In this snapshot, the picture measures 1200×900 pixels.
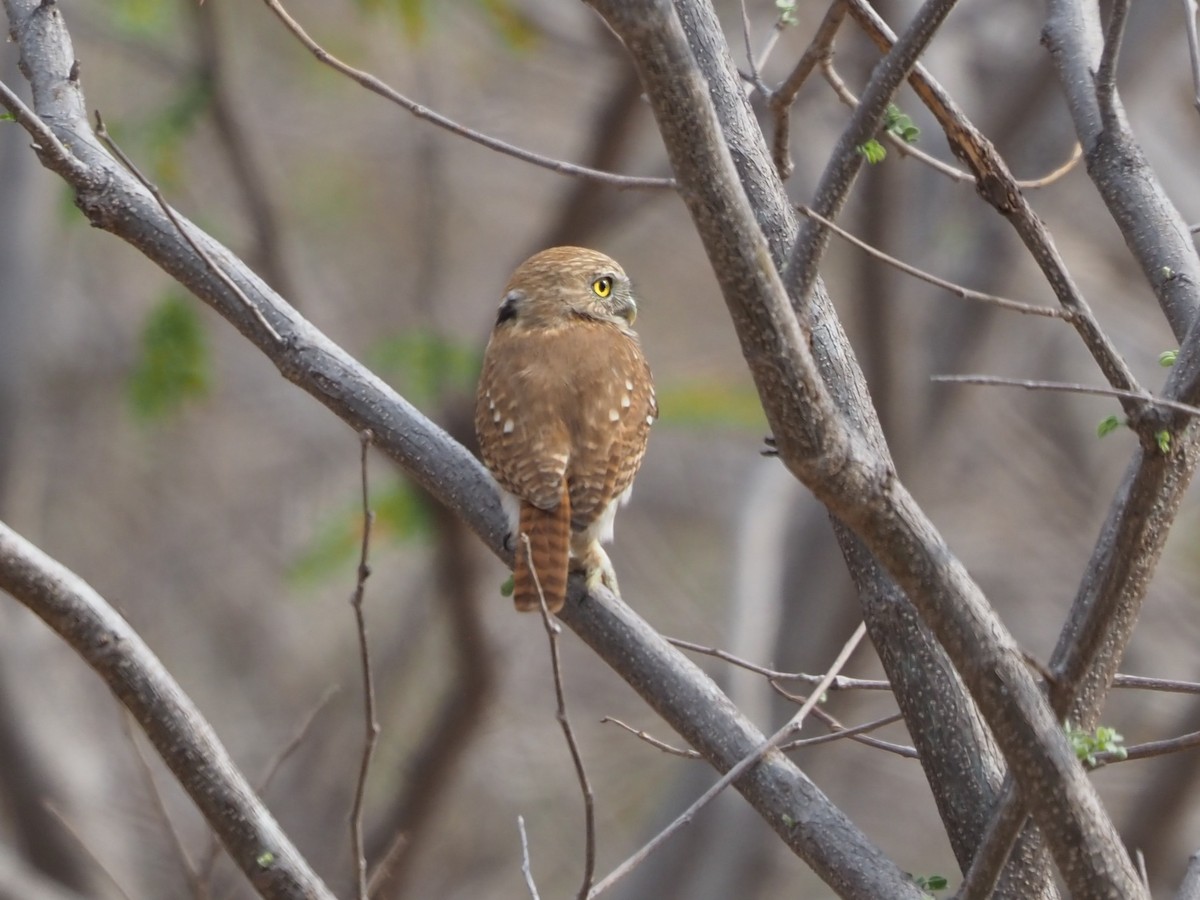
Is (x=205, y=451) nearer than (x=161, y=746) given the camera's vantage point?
No

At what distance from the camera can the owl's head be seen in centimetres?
436

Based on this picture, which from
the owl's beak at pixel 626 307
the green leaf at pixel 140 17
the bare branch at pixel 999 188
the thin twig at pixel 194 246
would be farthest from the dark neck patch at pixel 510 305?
the green leaf at pixel 140 17

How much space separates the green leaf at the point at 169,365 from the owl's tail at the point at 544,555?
252 cm

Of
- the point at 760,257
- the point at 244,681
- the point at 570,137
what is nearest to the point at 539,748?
the point at 244,681

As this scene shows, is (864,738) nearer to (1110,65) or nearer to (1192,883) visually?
(1192,883)

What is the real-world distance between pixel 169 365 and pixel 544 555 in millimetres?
2749

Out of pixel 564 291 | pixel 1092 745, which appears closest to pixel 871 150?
pixel 1092 745

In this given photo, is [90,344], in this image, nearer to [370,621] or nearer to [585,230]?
[370,621]

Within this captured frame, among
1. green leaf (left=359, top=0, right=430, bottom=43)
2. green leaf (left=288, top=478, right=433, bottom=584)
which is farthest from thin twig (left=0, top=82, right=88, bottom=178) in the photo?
green leaf (left=288, top=478, right=433, bottom=584)

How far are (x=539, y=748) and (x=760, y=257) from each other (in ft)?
28.3

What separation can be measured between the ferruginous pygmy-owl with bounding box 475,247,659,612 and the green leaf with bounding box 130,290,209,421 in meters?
1.76

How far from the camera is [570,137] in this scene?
33.9 feet

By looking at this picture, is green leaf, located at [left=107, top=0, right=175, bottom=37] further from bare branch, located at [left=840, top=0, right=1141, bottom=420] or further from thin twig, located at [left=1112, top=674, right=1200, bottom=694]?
thin twig, located at [left=1112, top=674, right=1200, bottom=694]

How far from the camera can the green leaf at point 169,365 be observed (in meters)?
5.63
